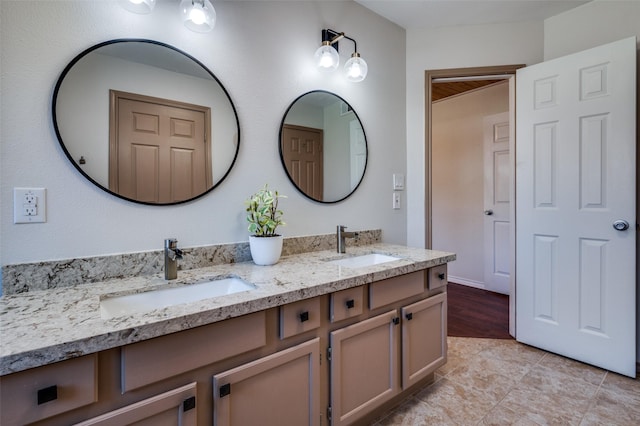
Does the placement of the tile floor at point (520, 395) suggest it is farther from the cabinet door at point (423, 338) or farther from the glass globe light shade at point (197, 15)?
the glass globe light shade at point (197, 15)

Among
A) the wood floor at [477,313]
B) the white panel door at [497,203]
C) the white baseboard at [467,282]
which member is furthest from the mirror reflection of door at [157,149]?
the white baseboard at [467,282]

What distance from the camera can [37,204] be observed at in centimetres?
108

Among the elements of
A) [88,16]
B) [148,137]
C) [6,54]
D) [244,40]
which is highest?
[244,40]

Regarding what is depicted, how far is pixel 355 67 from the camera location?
1896 millimetres

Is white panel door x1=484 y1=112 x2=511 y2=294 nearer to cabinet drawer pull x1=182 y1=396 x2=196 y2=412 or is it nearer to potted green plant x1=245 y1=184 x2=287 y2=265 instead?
potted green plant x1=245 y1=184 x2=287 y2=265

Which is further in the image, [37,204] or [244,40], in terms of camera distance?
[244,40]

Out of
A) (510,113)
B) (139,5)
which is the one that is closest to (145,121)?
(139,5)

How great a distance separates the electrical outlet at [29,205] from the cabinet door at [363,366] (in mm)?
1163

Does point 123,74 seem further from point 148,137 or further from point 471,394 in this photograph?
point 471,394

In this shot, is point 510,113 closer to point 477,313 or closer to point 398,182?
point 398,182

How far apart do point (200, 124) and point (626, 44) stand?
2510mm

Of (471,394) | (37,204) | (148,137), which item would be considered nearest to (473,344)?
(471,394)

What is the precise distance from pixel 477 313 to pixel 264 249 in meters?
2.49

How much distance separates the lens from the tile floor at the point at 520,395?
154 centimetres
